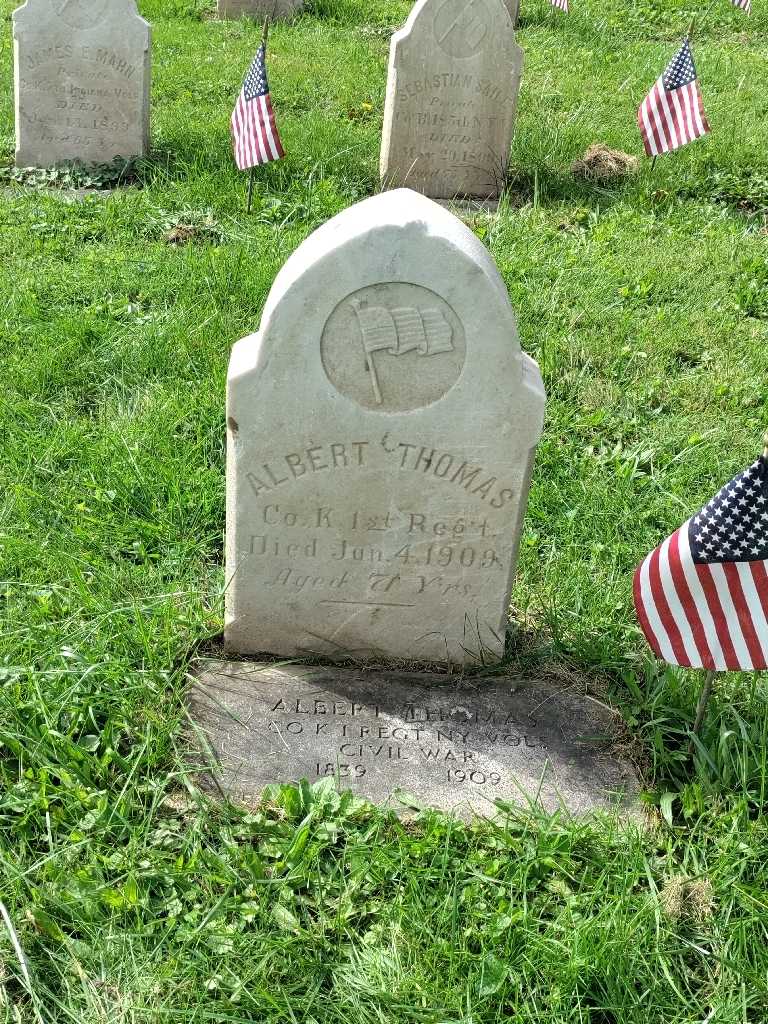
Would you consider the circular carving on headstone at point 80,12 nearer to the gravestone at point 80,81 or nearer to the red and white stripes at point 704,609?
the gravestone at point 80,81

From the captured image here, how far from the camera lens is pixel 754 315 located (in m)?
5.38

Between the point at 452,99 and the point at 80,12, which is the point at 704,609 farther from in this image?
the point at 80,12

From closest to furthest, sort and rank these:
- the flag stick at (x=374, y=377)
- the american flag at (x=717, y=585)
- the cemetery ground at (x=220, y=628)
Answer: the cemetery ground at (x=220, y=628), the american flag at (x=717, y=585), the flag stick at (x=374, y=377)

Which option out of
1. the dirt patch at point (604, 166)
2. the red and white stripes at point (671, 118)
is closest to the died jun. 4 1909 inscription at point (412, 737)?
the red and white stripes at point (671, 118)

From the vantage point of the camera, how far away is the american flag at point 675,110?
5.97 metres

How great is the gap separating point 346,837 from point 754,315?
3.90 meters

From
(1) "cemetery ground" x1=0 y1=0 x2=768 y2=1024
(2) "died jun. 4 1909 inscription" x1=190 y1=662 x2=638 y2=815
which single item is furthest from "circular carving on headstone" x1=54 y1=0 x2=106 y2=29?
(2) "died jun. 4 1909 inscription" x1=190 y1=662 x2=638 y2=815

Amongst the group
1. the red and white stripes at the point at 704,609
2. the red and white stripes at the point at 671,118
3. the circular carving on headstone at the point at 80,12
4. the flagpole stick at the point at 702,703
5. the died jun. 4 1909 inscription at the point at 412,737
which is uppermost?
the circular carving on headstone at the point at 80,12

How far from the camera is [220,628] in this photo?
3.17 meters

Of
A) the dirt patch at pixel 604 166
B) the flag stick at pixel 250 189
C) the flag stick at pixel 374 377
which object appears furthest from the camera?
the dirt patch at pixel 604 166

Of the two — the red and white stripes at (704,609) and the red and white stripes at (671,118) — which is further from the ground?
the red and white stripes at (671,118)

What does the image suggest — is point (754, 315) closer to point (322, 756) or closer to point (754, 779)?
point (754, 779)

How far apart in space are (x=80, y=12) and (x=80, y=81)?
0.38m

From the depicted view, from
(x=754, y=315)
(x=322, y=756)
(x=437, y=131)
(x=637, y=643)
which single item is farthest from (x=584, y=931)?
(x=437, y=131)
